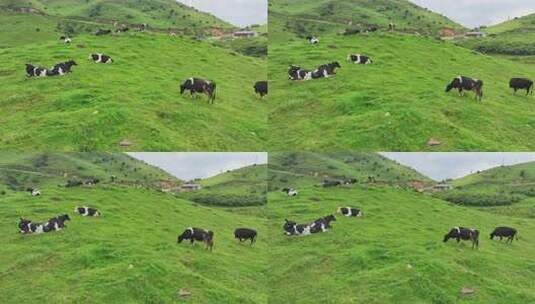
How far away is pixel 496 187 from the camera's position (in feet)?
88.7

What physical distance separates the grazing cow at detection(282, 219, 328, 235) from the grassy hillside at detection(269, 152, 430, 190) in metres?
1.80

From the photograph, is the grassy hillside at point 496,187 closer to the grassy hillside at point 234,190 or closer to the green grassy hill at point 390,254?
the green grassy hill at point 390,254

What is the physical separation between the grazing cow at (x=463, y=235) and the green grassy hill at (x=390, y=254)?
248 millimetres

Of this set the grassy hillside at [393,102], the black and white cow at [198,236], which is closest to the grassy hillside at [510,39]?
the grassy hillside at [393,102]

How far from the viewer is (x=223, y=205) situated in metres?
25.2

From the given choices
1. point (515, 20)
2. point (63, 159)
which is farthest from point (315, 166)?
point (515, 20)

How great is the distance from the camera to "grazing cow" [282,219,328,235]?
2273 centimetres

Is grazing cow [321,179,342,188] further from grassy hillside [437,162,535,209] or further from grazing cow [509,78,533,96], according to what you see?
grazing cow [509,78,533,96]

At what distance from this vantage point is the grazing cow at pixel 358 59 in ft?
85.1

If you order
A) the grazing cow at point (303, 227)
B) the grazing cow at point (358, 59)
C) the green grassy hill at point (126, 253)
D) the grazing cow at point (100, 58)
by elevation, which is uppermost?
the grazing cow at point (358, 59)

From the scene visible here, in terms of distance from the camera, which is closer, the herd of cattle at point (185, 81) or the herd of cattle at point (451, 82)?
the herd of cattle at point (451, 82)

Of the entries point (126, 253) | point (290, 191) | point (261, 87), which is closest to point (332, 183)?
point (290, 191)

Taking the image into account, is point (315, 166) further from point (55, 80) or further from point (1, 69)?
point (1, 69)

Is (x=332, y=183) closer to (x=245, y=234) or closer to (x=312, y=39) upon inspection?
(x=245, y=234)
